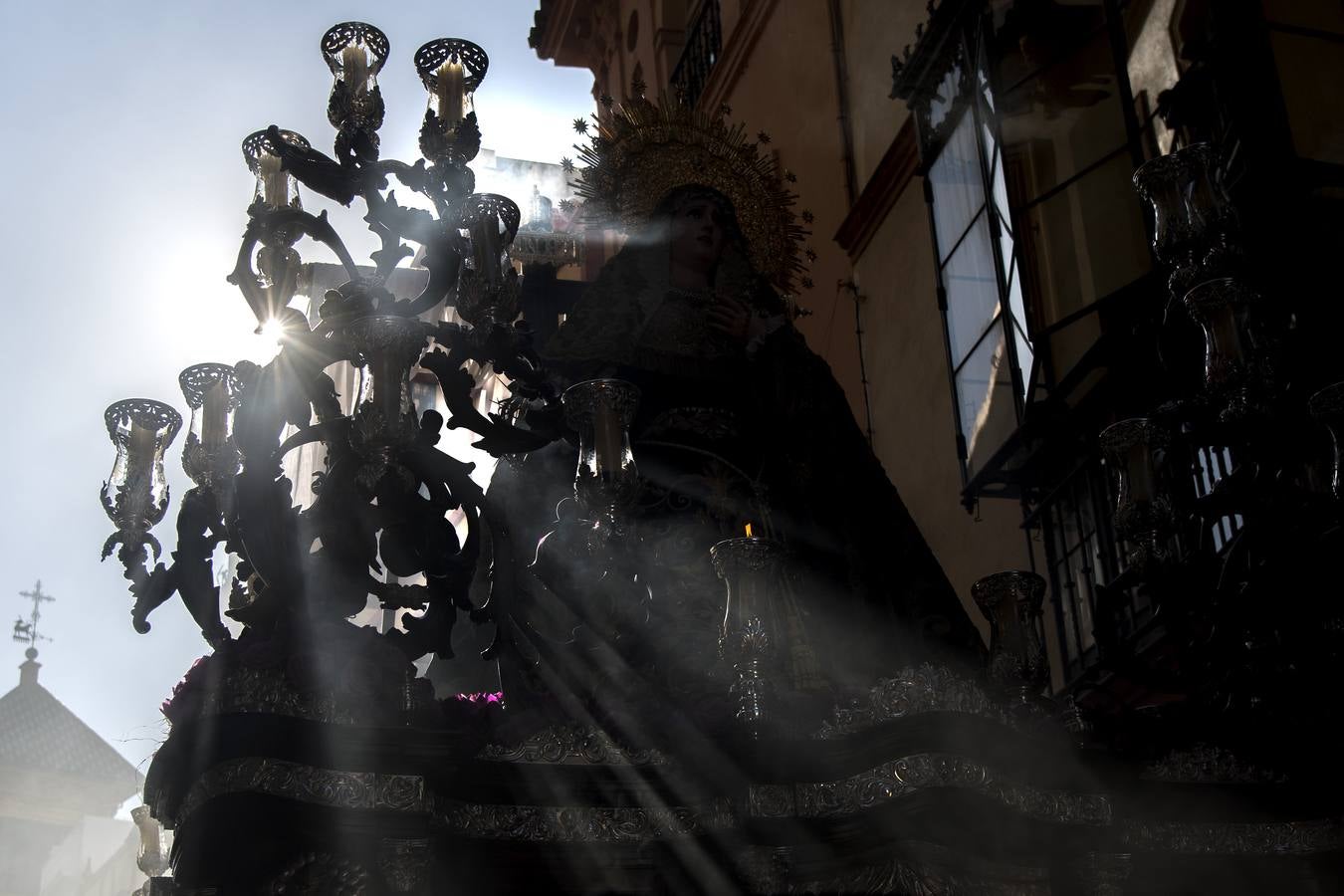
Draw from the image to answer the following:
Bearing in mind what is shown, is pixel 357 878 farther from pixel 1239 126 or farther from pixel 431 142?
pixel 1239 126

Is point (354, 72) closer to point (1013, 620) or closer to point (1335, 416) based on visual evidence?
point (1013, 620)

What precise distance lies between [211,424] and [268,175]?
1.26 m

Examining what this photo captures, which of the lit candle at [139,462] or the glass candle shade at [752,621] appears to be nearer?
the glass candle shade at [752,621]

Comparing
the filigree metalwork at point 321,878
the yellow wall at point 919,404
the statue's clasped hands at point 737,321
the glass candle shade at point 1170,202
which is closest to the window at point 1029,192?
the yellow wall at point 919,404

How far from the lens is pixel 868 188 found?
1255 cm

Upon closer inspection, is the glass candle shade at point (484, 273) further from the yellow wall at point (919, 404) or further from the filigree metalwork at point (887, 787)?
the yellow wall at point (919, 404)

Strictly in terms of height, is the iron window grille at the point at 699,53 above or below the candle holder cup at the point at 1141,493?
above

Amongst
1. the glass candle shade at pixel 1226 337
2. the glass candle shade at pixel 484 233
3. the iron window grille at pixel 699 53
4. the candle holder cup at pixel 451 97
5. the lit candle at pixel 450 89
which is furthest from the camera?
the iron window grille at pixel 699 53

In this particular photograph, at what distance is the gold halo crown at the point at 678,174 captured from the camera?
8.20 metres

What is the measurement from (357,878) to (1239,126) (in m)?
5.70

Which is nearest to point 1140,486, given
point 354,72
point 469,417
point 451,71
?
point 469,417

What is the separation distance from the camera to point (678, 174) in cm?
824

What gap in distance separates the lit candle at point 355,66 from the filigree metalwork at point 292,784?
2.62m

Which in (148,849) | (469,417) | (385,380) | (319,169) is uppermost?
(319,169)
